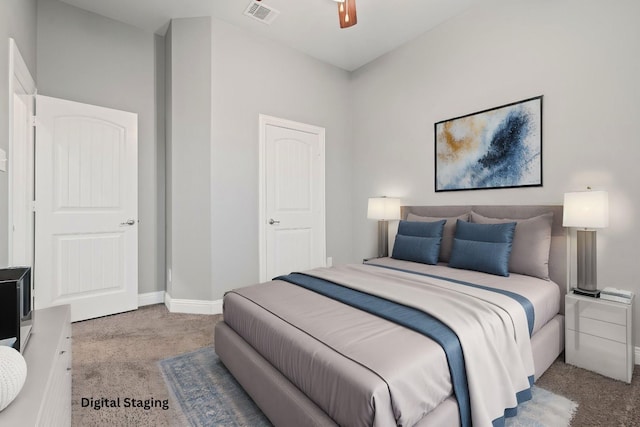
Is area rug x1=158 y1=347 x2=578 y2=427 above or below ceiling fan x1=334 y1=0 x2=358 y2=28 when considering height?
below

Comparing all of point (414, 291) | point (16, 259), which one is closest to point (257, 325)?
point (414, 291)

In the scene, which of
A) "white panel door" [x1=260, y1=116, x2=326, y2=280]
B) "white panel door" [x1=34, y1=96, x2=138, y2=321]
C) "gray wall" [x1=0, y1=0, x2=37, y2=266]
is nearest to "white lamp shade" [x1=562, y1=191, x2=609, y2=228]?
"white panel door" [x1=260, y1=116, x2=326, y2=280]

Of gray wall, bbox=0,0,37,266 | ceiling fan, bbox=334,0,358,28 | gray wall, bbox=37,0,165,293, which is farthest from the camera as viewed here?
gray wall, bbox=37,0,165,293

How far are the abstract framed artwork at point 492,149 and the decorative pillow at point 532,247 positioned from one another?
42 cm

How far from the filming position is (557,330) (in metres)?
2.19

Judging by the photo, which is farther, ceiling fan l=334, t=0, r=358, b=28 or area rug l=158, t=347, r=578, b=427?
ceiling fan l=334, t=0, r=358, b=28

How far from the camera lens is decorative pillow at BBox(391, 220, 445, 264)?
2.89m

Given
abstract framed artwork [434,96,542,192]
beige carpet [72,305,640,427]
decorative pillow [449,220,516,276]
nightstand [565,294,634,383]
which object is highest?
abstract framed artwork [434,96,542,192]

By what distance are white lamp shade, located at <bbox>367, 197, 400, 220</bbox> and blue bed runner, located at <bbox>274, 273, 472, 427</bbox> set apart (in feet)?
5.77

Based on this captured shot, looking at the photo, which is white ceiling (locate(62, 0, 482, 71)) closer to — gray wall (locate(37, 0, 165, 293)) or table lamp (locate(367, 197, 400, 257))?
gray wall (locate(37, 0, 165, 293))

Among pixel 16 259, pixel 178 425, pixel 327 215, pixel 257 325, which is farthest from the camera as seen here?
pixel 327 215

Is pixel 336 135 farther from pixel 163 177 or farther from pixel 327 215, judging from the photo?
pixel 163 177

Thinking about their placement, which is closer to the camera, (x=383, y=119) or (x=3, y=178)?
(x=3, y=178)

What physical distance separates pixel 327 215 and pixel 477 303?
276cm
